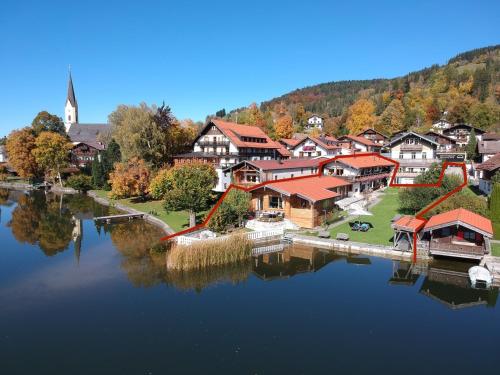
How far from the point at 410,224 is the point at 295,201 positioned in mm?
A: 11559

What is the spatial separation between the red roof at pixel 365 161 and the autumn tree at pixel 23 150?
6411 centimetres

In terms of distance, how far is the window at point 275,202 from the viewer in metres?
37.8

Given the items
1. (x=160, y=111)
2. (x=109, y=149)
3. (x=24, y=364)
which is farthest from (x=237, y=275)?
(x=109, y=149)

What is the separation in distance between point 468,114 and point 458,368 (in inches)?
3918

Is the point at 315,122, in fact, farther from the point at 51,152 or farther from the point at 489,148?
the point at 51,152

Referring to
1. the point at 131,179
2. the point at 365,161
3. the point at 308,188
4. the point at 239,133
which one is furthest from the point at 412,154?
the point at 131,179

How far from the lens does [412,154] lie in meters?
62.7

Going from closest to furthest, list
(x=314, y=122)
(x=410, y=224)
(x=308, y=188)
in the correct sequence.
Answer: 1. (x=410, y=224)
2. (x=308, y=188)
3. (x=314, y=122)

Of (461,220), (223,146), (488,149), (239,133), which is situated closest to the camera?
(461,220)

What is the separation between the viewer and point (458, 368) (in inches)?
580

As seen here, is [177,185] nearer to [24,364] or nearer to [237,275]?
[237,275]

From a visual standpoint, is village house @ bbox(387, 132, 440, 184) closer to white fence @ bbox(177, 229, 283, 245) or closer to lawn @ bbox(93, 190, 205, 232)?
white fence @ bbox(177, 229, 283, 245)

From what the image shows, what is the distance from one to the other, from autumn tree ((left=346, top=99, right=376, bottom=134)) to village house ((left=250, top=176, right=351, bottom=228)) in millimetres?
67744

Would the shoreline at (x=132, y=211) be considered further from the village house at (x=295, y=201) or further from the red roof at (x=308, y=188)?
the red roof at (x=308, y=188)
